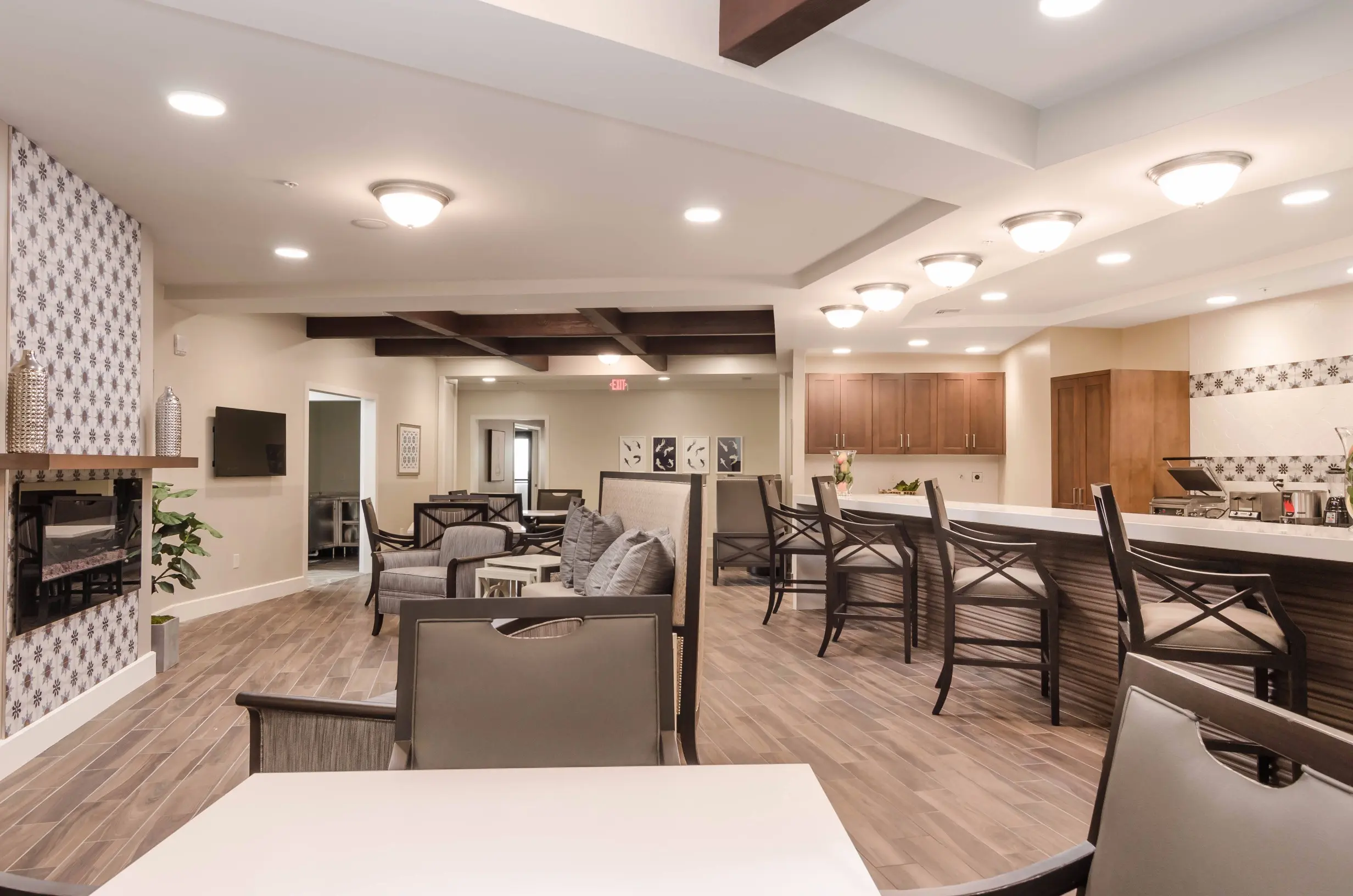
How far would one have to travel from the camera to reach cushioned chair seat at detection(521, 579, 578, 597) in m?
3.94

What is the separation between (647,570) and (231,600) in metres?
5.30

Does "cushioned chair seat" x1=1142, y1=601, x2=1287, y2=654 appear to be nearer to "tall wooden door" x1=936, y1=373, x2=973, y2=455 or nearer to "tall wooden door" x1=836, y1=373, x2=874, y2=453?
"tall wooden door" x1=836, y1=373, x2=874, y2=453

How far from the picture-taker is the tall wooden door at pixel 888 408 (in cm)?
894

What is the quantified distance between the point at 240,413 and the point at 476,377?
432 cm

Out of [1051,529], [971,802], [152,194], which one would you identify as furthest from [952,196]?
[152,194]

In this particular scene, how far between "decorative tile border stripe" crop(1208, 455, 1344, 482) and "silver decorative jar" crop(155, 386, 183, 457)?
24.2ft

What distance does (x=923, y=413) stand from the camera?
8.95 meters

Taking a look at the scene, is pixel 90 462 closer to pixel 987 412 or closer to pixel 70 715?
pixel 70 715

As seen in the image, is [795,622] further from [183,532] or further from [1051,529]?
[183,532]

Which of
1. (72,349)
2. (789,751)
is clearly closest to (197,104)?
(72,349)

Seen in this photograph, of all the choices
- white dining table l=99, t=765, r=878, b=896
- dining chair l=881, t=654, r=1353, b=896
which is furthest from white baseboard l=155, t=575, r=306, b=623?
dining chair l=881, t=654, r=1353, b=896

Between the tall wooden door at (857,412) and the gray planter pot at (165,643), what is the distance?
636 centimetres

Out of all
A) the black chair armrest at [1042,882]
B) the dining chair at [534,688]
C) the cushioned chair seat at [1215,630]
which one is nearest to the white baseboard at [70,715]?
the dining chair at [534,688]

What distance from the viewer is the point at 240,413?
6871 millimetres
